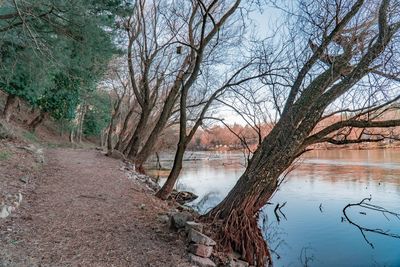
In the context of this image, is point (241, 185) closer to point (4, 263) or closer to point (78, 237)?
point (78, 237)

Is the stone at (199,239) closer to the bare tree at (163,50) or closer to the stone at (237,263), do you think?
the stone at (237,263)

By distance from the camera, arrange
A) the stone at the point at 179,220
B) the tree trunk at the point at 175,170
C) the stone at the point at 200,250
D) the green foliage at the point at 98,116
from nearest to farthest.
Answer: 1. the stone at the point at 200,250
2. the stone at the point at 179,220
3. the tree trunk at the point at 175,170
4. the green foliage at the point at 98,116

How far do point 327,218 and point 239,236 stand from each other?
5652 mm

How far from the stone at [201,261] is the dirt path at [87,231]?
9 cm

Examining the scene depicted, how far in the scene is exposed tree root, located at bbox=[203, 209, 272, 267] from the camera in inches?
187

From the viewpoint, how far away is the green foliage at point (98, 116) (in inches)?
790

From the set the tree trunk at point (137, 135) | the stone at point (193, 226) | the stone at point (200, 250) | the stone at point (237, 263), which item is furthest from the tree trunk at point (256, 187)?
the tree trunk at point (137, 135)

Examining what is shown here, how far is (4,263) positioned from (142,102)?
8.81 m

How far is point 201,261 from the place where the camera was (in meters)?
3.87

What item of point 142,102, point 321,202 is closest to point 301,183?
point 321,202

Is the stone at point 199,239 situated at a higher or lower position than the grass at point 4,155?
lower

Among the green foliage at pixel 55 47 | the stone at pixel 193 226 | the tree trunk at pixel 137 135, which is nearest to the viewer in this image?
the stone at pixel 193 226

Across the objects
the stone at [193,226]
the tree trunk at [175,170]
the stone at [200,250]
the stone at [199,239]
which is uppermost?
the tree trunk at [175,170]

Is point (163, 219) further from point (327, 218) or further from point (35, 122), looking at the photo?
point (35, 122)
